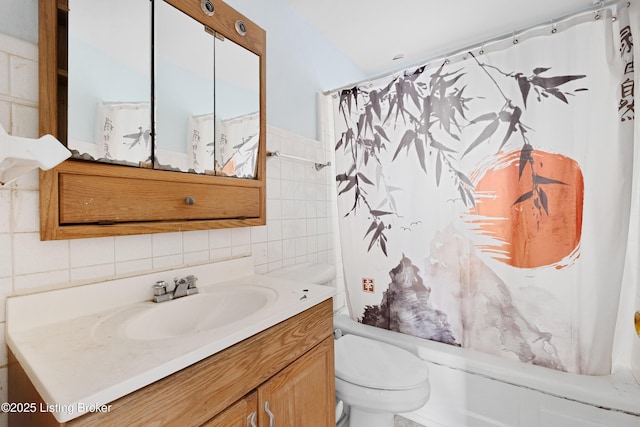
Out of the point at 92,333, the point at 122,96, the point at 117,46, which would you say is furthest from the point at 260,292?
the point at 117,46

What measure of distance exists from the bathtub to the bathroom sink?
93 centimetres

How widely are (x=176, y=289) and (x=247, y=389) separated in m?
0.44

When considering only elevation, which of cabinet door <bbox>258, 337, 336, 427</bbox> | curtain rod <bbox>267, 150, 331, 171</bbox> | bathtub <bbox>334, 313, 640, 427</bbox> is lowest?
bathtub <bbox>334, 313, 640, 427</bbox>

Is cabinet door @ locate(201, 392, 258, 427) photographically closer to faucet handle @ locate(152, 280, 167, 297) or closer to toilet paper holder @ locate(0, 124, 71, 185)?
faucet handle @ locate(152, 280, 167, 297)

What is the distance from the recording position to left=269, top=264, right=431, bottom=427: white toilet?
42.6 inches

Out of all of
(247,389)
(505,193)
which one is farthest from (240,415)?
(505,193)

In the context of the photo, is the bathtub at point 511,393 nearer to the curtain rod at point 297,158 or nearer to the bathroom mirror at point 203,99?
the curtain rod at point 297,158

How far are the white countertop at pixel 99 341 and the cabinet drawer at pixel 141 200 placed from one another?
0.72 ft

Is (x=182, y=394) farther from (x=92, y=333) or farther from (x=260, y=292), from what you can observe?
(x=260, y=292)

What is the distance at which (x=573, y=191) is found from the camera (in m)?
1.16

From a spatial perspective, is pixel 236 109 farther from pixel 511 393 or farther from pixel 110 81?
pixel 511 393

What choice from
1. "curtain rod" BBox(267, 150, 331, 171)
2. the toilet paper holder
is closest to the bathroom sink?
the toilet paper holder

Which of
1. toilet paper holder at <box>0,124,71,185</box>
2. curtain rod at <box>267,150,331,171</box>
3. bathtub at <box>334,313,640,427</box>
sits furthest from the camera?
curtain rod at <box>267,150,331,171</box>

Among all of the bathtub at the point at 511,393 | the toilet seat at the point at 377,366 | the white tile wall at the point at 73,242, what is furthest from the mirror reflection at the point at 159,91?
the bathtub at the point at 511,393
